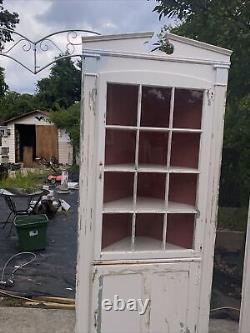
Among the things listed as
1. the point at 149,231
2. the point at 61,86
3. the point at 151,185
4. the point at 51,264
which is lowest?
the point at 51,264

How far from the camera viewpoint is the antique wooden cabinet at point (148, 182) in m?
1.77

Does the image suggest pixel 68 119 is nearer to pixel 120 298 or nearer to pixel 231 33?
pixel 231 33

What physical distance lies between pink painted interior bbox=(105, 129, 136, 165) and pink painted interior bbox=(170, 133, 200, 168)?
24 cm

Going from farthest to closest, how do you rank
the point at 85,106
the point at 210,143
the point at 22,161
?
the point at 22,161, the point at 210,143, the point at 85,106

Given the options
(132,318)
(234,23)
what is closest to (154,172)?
(132,318)

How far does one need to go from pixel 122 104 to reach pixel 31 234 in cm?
323

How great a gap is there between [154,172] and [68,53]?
1805mm

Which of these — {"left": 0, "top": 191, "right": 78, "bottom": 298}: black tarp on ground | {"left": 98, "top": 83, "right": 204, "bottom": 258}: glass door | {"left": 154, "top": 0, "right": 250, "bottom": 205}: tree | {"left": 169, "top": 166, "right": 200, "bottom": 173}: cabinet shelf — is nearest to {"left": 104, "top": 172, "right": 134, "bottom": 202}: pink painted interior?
{"left": 98, "top": 83, "right": 204, "bottom": 258}: glass door

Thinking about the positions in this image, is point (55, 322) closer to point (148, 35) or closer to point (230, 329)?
point (230, 329)

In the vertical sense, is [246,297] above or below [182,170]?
below

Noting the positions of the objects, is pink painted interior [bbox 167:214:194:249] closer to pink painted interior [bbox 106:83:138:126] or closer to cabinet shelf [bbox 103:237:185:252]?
cabinet shelf [bbox 103:237:185:252]

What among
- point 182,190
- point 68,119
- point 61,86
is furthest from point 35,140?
point 182,190

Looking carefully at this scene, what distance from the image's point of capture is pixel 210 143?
1907 mm

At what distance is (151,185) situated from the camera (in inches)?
83.1
